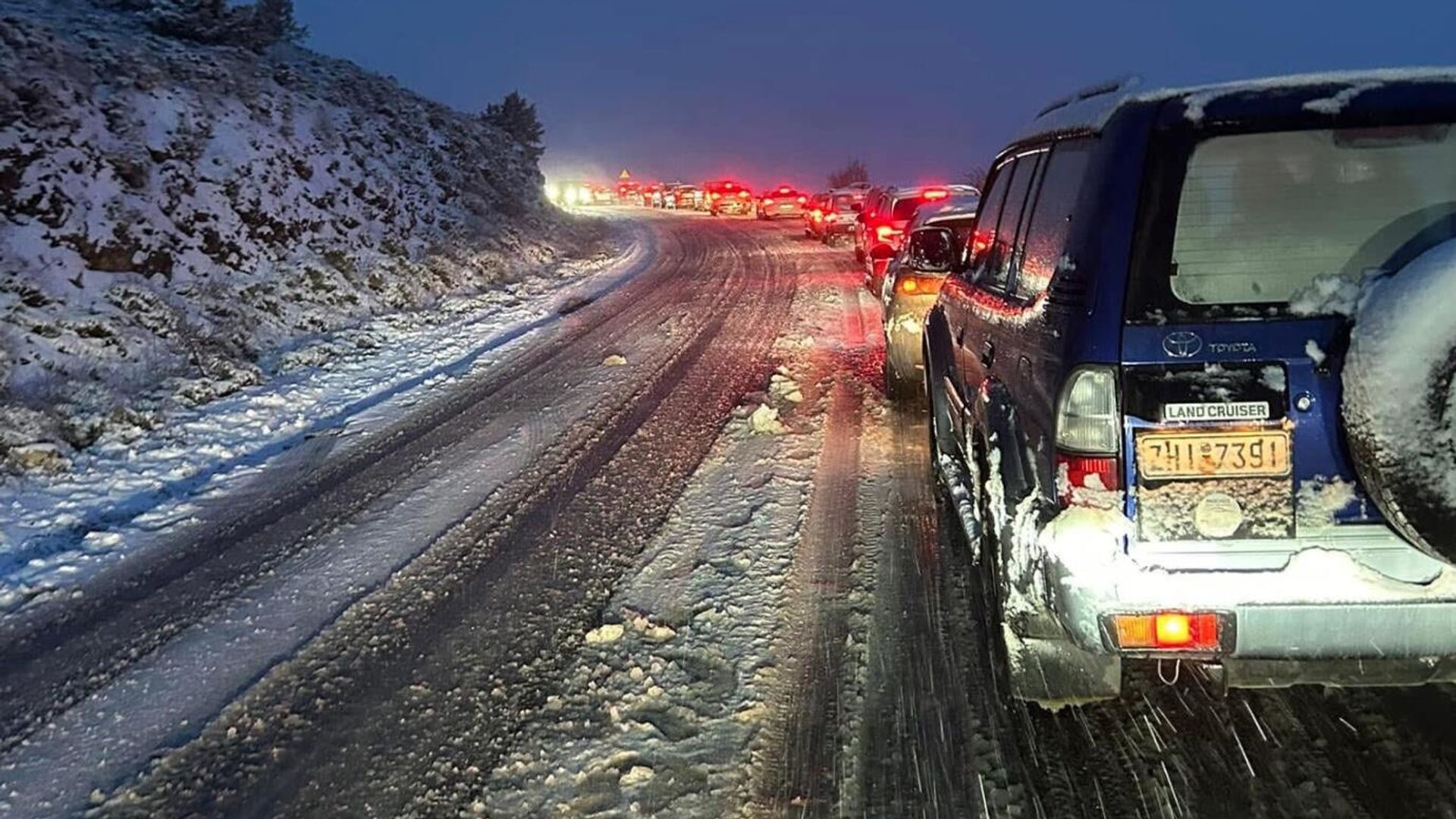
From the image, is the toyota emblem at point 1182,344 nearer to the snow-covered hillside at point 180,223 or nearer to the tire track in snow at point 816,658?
the tire track in snow at point 816,658

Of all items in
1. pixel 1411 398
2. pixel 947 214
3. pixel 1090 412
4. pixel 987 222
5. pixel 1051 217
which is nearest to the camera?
pixel 1411 398

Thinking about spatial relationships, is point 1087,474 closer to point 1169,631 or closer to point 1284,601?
point 1169,631

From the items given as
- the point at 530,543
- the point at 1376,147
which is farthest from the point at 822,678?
the point at 1376,147

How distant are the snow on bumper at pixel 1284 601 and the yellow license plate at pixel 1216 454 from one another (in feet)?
0.64

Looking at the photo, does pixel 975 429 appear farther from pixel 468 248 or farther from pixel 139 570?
pixel 468 248

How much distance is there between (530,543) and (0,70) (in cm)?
1107

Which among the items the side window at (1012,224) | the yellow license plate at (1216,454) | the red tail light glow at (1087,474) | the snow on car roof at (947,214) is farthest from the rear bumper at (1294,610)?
the snow on car roof at (947,214)

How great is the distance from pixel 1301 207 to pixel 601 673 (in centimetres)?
291

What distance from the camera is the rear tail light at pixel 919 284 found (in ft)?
26.6

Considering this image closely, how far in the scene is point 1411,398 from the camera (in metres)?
2.48

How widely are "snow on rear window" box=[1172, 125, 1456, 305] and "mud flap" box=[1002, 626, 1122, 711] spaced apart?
1160mm

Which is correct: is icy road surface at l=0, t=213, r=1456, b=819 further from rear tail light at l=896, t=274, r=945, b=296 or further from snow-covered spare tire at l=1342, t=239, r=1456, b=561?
rear tail light at l=896, t=274, r=945, b=296

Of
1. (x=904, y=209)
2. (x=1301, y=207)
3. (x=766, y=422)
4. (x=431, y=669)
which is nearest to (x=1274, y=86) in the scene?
(x=1301, y=207)

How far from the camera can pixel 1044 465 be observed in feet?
10.1
